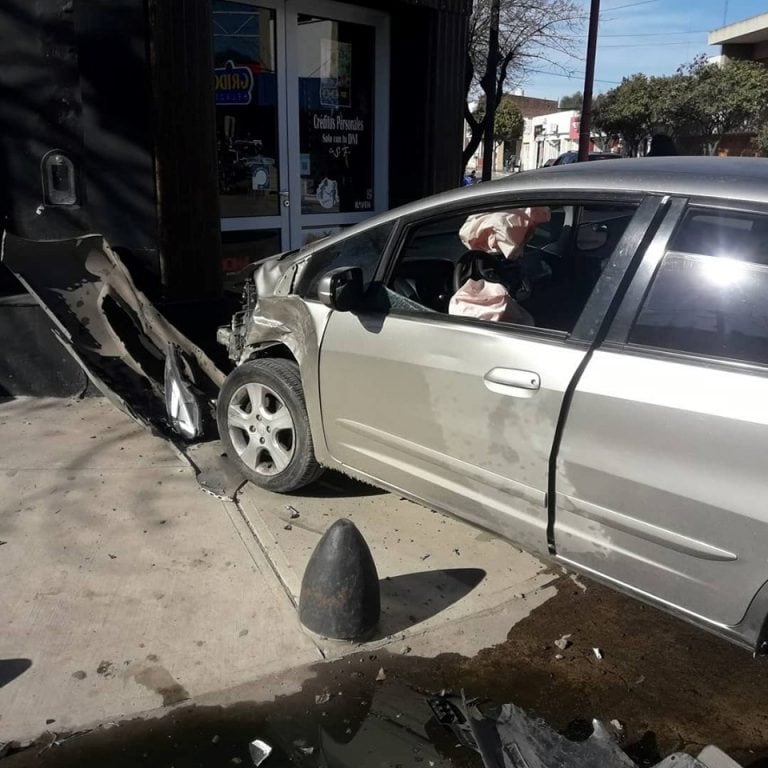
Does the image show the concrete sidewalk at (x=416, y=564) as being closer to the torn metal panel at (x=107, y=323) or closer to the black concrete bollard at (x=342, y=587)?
the black concrete bollard at (x=342, y=587)

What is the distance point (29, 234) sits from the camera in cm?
588

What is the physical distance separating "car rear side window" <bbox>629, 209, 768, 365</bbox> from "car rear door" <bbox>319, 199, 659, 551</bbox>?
159 mm

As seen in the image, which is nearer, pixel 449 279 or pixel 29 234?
pixel 449 279

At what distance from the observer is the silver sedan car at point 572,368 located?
101 inches

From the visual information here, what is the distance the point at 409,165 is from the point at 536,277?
4768 millimetres

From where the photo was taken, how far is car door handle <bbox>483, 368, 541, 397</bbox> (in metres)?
2.94

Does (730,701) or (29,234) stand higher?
(29,234)

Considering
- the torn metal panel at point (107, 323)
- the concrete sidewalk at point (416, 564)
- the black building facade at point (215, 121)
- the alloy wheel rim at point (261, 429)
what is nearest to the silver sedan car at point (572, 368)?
the alloy wheel rim at point (261, 429)

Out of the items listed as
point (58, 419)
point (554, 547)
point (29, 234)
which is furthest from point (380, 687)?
point (29, 234)

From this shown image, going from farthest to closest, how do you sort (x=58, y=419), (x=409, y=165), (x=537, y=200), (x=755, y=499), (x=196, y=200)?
1. (x=409, y=165)
2. (x=196, y=200)
3. (x=58, y=419)
4. (x=537, y=200)
5. (x=755, y=499)

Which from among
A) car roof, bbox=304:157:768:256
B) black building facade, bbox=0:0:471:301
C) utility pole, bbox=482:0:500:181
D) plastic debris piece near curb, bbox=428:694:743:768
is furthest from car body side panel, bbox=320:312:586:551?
utility pole, bbox=482:0:500:181

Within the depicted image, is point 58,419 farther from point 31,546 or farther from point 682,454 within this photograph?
point 682,454

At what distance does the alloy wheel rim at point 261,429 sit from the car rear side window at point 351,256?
0.60m

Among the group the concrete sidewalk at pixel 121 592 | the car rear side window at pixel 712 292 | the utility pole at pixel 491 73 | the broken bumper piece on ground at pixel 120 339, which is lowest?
the concrete sidewalk at pixel 121 592
